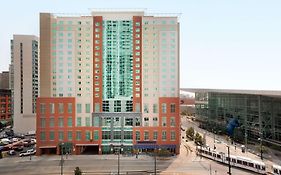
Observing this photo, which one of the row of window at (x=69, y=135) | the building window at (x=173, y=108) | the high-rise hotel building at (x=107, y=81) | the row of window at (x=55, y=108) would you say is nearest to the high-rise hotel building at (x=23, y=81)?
the high-rise hotel building at (x=107, y=81)

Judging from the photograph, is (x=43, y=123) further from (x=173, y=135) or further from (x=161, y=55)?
(x=161, y=55)

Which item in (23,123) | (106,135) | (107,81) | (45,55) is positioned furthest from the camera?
(23,123)

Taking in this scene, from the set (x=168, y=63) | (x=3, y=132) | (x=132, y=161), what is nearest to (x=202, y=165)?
(x=132, y=161)

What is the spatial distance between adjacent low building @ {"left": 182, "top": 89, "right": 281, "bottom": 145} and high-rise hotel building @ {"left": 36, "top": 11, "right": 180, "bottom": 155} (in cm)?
2006

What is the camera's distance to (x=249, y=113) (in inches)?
2665

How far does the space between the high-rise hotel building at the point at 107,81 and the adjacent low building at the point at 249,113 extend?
20.1 m

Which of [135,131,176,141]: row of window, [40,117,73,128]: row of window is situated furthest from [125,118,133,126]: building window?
[40,117,73,128]: row of window

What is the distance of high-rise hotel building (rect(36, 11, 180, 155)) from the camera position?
63.5 m

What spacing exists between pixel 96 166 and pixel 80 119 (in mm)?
15699

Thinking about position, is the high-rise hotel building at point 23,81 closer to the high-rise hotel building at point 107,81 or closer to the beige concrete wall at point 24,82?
the beige concrete wall at point 24,82

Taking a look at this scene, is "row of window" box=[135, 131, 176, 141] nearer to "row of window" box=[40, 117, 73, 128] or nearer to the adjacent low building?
"row of window" box=[40, 117, 73, 128]

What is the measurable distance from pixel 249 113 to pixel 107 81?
38230 mm

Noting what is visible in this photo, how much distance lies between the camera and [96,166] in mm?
51875

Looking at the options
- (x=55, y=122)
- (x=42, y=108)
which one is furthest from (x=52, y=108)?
(x=55, y=122)
